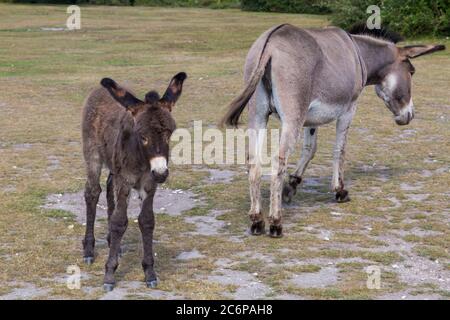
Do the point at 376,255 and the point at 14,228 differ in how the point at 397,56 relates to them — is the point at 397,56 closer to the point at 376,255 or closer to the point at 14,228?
the point at 376,255

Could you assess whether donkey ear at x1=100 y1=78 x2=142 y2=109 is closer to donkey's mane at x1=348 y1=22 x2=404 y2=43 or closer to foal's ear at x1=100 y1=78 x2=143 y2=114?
foal's ear at x1=100 y1=78 x2=143 y2=114

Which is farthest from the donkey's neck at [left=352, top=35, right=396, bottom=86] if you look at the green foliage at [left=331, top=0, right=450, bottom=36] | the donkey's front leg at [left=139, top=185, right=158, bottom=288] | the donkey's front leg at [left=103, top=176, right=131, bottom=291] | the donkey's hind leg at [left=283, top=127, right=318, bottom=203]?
the green foliage at [left=331, top=0, right=450, bottom=36]

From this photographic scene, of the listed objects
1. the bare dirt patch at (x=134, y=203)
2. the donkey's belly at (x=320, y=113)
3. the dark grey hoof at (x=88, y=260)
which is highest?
the donkey's belly at (x=320, y=113)

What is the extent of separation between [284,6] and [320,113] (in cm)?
4786

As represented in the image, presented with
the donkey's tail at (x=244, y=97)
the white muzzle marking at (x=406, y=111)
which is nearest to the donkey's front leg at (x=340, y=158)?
the white muzzle marking at (x=406, y=111)

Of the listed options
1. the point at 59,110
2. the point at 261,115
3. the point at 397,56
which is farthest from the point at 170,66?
the point at 261,115

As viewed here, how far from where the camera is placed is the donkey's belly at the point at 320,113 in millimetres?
8555

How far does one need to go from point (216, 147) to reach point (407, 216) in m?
4.32

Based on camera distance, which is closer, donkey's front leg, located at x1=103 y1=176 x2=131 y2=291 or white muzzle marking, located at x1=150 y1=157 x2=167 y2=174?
white muzzle marking, located at x1=150 y1=157 x2=167 y2=174

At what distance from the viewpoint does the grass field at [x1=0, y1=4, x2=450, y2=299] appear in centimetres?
661

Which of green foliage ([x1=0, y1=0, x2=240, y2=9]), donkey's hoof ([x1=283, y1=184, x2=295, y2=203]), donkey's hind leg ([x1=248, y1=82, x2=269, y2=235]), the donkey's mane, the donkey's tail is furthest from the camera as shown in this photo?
green foliage ([x1=0, y1=0, x2=240, y2=9])

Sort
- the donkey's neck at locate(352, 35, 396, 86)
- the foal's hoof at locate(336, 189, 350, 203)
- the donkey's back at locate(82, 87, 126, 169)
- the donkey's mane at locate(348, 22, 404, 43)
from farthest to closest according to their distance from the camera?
the donkey's mane at locate(348, 22, 404, 43) → the donkey's neck at locate(352, 35, 396, 86) → the foal's hoof at locate(336, 189, 350, 203) → the donkey's back at locate(82, 87, 126, 169)

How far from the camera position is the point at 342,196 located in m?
9.33

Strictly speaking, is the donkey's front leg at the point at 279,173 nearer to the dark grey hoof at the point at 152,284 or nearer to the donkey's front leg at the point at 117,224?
the dark grey hoof at the point at 152,284
